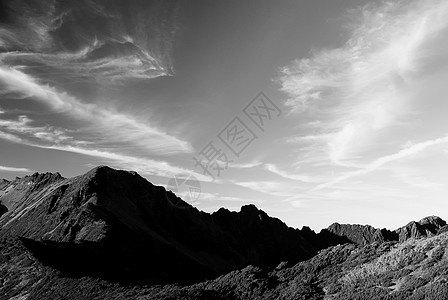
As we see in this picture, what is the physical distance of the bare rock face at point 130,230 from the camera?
263 ft

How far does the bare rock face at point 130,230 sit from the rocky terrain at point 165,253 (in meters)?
0.50

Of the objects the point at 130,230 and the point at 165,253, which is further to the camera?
the point at 165,253

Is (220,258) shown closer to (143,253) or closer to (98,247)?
(143,253)

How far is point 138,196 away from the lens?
144 metres

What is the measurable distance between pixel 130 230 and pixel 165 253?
14.1m

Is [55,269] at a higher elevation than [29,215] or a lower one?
lower

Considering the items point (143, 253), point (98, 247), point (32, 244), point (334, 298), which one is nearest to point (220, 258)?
point (143, 253)

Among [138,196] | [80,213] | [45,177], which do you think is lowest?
[80,213]

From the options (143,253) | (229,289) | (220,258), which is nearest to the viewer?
(229,289)

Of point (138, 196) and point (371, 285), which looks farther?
point (138, 196)

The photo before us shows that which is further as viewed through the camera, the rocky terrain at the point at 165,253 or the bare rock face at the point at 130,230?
the bare rock face at the point at 130,230

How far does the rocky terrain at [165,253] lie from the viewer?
33406mm

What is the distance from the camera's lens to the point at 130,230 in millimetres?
103000

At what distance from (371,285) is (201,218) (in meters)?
142
